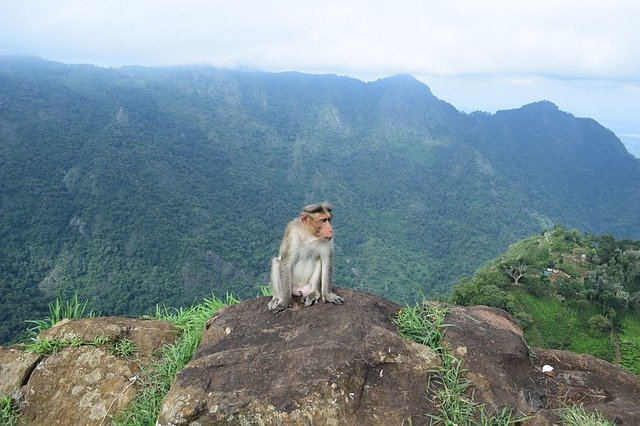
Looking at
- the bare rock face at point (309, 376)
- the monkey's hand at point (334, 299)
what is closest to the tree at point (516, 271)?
the monkey's hand at point (334, 299)

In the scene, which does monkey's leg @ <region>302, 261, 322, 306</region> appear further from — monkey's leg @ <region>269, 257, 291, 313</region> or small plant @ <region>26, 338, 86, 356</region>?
small plant @ <region>26, 338, 86, 356</region>

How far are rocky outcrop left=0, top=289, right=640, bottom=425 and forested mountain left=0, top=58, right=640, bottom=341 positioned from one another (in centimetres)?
2886

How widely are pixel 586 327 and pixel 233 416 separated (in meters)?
43.2

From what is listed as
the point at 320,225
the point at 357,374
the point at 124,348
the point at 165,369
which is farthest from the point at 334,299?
the point at 124,348

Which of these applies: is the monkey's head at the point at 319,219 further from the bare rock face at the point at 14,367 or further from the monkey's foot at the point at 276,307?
the bare rock face at the point at 14,367

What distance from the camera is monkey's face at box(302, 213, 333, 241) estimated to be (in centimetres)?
620

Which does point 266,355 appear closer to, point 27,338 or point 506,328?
point 506,328

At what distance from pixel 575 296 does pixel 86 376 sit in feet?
156

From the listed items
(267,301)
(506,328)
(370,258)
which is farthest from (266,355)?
(370,258)

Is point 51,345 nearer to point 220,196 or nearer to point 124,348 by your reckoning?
point 124,348

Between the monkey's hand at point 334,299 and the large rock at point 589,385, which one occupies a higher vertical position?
the monkey's hand at point 334,299

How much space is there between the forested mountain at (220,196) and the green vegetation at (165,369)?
2870cm

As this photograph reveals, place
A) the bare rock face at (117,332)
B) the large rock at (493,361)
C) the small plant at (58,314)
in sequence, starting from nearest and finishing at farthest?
the large rock at (493,361)
the bare rock face at (117,332)
the small plant at (58,314)

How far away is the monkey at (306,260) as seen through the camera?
20.4 feet
